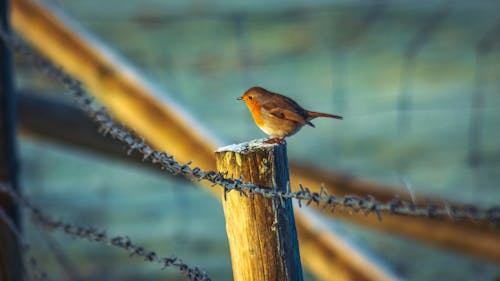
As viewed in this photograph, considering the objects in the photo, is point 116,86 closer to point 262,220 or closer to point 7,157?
point 7,157

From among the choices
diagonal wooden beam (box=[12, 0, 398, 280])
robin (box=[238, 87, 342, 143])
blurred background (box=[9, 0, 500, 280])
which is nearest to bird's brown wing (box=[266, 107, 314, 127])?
robin (box=[238, 87, 342, 143])

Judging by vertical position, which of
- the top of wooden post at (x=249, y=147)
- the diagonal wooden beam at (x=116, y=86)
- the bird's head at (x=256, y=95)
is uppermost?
the diagonal wooden beam at (x=116, y=86)

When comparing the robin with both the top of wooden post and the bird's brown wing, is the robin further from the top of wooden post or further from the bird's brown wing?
the top of wooden post

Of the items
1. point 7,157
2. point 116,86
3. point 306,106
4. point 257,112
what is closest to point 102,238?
point 257,112

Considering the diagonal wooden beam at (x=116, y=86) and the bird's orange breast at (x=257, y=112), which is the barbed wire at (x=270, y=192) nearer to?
the bird's orange breast at (x=257, y=112)

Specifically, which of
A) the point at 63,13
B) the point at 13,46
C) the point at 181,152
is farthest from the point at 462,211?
the point at 63,13

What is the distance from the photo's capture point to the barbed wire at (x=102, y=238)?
5.90 feet

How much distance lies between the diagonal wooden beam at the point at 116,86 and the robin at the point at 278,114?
4.36ft

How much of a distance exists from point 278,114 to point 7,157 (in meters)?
1.21

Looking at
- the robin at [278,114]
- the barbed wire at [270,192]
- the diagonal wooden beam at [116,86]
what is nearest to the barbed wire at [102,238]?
the barbed wire at [270,192]

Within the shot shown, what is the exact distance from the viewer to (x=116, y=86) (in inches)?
152

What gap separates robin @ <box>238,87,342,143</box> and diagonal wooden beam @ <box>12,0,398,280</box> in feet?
4.36

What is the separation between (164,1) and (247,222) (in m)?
12.3

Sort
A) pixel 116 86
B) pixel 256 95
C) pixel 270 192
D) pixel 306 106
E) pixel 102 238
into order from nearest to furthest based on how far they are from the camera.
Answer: pixel 270 192 → pixel 102 238 → pixel 256 95 → pixel 116 86 → pixel 306 106
